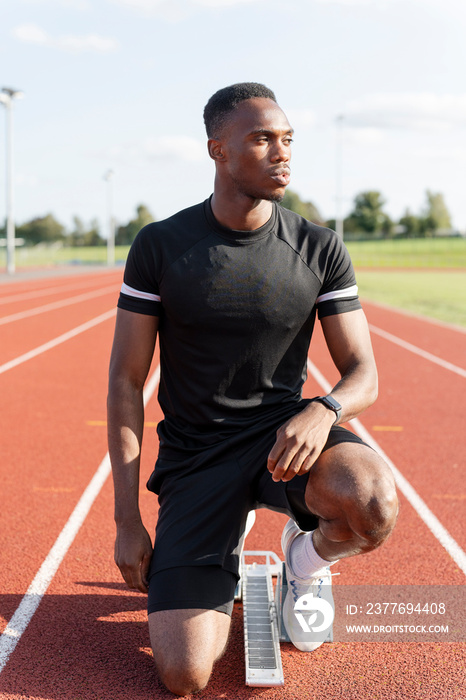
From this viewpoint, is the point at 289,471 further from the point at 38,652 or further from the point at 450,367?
the point at 450,367

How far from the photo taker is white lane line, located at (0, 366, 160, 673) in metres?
2.80

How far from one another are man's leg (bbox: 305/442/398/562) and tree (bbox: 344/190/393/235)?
296 ft

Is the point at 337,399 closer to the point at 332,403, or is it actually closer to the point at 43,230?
the point at 332,403

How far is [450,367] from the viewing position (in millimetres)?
9594

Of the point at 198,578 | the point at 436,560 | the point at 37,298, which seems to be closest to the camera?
the point at 198,578

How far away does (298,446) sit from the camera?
2434 millimetres

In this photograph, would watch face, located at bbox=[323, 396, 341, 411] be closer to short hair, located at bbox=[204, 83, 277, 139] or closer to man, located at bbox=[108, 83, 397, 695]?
man, located at bbox=[108, 83, 397, 695]

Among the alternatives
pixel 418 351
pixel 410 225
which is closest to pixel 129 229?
pixel 410 225

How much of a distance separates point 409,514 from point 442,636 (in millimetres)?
1391

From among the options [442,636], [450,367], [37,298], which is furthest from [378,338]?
[37,298]

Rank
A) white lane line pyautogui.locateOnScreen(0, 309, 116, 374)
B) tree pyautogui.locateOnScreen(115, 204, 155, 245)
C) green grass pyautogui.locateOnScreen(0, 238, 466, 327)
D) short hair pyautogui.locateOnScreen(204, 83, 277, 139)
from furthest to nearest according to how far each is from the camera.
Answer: tree pyautogui.locateOnScreen(115, 204, 155, 245) < green grass pyautogui.locateOnScreen(0, 238, 466, 327) < white lane line pyautogui.locateOnScreen(0, 309, 116, 374) < short hair pyautogui.locateOnScreen(204, 83, 277, 139)

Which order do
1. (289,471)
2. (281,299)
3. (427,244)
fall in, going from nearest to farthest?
1. (289,471)
2. (281,299)
3. (427,244)

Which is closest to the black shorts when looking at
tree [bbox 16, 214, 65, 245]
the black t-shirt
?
the black t-shirt

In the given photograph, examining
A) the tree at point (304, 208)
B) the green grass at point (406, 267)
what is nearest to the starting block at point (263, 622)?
the green grass at point (406, 267)
